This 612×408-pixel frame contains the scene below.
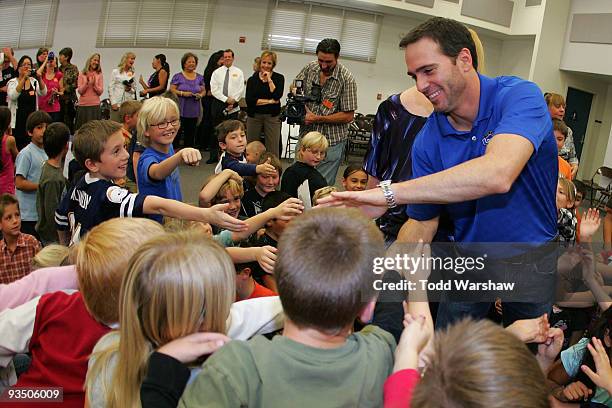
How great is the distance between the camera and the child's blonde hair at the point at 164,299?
129 cm

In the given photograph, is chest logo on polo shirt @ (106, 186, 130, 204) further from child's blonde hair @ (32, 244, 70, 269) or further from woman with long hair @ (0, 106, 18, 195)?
woman with long hair @ (0, 106, 18, 195)

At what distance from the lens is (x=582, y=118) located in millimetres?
12625

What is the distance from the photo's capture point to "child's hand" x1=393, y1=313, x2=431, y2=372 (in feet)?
4.07

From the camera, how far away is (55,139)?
3.96m

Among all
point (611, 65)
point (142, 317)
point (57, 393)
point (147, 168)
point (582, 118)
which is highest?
point (611, 65)

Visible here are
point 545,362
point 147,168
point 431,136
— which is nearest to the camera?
point 545,362

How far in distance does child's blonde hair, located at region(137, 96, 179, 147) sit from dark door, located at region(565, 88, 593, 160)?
10923mm

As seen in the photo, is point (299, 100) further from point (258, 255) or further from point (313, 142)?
point (258, 255)

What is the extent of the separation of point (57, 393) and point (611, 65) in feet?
37.9

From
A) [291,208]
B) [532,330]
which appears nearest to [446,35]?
[291,208]

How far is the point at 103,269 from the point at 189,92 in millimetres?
8454

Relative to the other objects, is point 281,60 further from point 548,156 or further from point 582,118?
point 548,156

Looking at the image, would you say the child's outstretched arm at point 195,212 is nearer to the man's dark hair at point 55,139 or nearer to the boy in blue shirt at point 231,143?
the boy in blue shirt at point 231,143

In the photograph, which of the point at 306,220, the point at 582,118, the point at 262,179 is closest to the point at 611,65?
the point at 582,118
